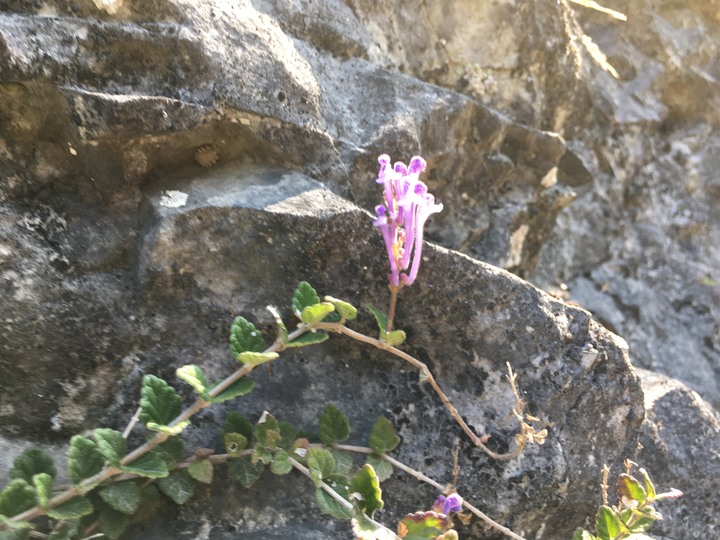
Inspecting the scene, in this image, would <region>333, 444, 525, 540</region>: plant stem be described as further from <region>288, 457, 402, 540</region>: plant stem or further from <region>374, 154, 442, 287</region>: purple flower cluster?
<region>374, 154, 442, 287</region>: purple flower cluster

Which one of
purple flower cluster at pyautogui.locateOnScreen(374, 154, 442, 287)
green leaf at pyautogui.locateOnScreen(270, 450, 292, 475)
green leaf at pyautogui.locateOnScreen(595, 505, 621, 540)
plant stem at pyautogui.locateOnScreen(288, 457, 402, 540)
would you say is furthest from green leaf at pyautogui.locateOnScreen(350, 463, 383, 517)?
green leaf at pyautogui.locateOnScreen(595, 505, 621, 540)

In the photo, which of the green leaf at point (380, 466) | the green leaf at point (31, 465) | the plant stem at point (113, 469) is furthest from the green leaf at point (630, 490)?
the green leaf at point (31, 465)

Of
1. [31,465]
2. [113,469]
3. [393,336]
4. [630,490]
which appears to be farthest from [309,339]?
[630,490]

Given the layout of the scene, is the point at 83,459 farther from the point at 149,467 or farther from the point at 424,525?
the point at 424,525

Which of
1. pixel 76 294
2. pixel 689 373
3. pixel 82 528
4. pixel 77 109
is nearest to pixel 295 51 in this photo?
pixel 77 109

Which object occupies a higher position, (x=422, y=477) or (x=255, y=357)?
(x=255, y=357)

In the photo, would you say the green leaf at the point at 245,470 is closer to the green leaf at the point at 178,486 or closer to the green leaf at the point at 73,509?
the green leaf at the point at 178,486
